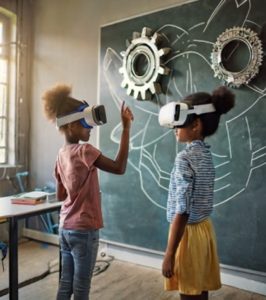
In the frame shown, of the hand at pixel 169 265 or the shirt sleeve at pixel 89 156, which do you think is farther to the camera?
the shirt sleeve at pixel 89 156

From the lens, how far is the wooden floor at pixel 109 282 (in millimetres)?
2469

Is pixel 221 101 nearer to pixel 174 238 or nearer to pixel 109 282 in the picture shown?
Answer: pixel 174 238

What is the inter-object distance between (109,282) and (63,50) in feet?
7.46

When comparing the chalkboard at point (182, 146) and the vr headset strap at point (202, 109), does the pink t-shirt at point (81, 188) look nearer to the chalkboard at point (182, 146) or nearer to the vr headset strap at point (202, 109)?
the vr headset strap at point (202, 109)

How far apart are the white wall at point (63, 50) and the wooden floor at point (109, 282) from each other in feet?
3.25

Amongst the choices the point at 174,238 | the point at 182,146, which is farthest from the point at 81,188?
the point at 182,146

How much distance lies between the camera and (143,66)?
2.98 m

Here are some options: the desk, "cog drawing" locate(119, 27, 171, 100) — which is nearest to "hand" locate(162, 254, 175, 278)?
the desk

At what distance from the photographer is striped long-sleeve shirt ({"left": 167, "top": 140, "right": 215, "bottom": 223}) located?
1445mm

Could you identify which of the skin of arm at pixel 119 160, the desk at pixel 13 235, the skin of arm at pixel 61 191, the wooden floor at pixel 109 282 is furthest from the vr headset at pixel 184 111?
the wooden floor at pixel 109 282

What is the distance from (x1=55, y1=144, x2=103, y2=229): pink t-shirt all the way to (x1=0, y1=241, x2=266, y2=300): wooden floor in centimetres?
105

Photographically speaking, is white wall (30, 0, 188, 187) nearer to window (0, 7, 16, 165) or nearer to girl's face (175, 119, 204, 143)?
window (0, 7, 16, 165)

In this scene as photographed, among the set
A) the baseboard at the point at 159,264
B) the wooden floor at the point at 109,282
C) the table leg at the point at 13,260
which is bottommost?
the wooden floor at the point at 109,282

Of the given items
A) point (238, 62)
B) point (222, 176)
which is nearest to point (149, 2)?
point (238, 62)
